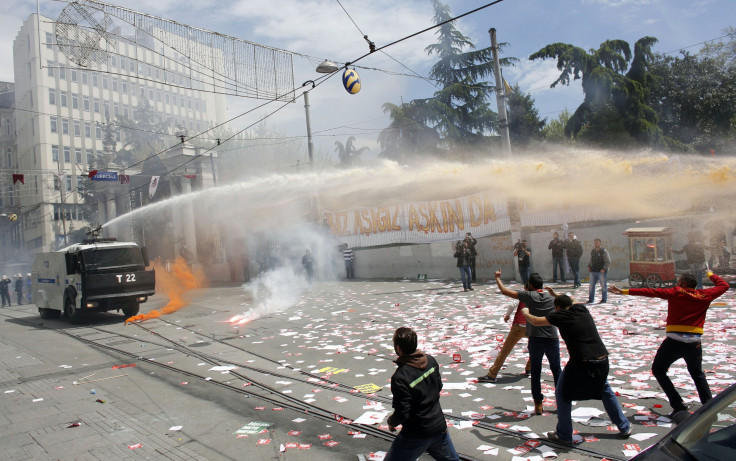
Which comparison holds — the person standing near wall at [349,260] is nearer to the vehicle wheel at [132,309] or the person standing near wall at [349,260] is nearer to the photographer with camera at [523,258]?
the photographer with camera at [523,258]

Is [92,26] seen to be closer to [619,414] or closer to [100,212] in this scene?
[619,414]

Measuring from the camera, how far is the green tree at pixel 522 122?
3319cm

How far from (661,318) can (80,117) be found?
59.2 meters

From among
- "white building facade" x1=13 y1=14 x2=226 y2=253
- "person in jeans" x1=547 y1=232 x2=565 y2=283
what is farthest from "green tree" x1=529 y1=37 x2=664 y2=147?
"white building facade" x1=13 y1=14 x2=226 y2=253

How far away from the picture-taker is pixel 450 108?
1171 inches

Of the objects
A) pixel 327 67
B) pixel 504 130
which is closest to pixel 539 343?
pixel 327 67

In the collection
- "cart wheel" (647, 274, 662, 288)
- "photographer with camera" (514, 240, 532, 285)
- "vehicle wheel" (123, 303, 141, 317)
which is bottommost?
"cart wheel" (647, 274, 662, 288)

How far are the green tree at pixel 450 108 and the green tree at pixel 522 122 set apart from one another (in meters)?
3.15

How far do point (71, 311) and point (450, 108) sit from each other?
870 inches

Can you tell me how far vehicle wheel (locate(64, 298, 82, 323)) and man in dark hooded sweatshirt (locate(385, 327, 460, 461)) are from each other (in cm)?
1566

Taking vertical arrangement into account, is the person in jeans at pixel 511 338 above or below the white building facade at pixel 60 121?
below

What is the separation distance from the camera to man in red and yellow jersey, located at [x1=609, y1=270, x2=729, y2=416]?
5.27m

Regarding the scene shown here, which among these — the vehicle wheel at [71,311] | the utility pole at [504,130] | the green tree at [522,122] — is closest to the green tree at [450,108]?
the green tree at [522,122]

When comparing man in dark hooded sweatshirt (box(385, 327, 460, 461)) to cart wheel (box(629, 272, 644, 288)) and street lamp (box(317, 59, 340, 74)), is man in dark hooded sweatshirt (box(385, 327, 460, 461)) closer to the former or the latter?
street lamp (box(317, 59, 340, 74))
